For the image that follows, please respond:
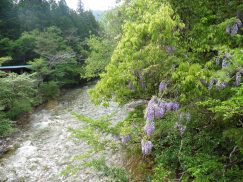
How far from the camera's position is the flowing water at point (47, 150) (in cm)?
970

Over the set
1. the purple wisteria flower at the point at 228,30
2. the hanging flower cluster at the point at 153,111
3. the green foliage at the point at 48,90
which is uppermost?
the purple wisteria flower at the point at 228,30

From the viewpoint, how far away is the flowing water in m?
9.70

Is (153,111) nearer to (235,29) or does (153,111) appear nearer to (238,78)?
(238,78)

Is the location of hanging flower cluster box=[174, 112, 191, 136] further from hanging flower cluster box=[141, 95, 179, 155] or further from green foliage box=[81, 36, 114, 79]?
green foliage box=[81, 36, 114, 79]

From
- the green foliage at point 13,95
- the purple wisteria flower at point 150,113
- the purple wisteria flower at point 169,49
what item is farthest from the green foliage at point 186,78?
the green foliage at point 13,95

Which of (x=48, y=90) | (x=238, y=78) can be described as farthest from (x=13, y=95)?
(x=238, y=78)

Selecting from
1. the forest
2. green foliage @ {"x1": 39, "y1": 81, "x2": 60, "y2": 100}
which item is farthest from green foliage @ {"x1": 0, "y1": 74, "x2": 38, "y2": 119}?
the forest

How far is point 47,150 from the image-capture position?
1201 cm

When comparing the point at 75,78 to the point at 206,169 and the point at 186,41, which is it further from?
the point at 206,169

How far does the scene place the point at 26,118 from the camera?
16.7 metres

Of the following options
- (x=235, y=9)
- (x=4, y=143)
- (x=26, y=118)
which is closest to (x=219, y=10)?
(x=235, y=9)

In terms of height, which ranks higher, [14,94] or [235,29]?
[235,29]

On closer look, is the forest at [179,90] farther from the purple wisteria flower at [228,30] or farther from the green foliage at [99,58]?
the green foliage at [99,58]

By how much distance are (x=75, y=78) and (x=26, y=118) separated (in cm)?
1028
